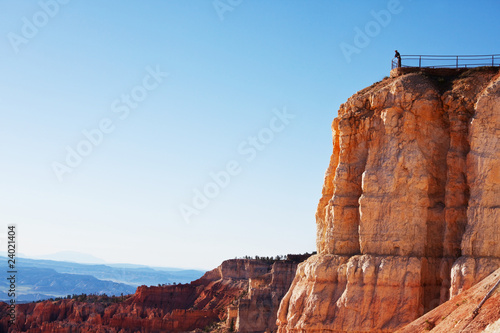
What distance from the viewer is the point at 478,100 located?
114 ft

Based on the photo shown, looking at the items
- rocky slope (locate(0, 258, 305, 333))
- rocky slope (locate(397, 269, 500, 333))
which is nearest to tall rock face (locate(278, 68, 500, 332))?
rocky slope (locate(397, 269, 500, 333))

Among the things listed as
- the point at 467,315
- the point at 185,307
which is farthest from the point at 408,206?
the point at 185,307

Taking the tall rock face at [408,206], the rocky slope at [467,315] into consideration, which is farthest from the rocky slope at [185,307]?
the rocky slope at [467,315]

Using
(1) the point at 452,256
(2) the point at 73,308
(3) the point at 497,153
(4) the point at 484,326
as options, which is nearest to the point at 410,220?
(1) the point at 452,256

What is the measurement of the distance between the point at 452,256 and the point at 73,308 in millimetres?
87494

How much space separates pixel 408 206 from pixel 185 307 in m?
83.7

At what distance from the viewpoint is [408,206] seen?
35.9m

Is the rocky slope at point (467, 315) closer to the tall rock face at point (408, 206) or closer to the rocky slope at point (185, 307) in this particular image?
the tall rock face at point (408, 206)

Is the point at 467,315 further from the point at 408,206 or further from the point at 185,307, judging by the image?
the point at 185,307

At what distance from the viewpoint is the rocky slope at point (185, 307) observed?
284 ft

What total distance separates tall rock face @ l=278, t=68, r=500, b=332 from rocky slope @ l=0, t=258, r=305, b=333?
46160 millimetres

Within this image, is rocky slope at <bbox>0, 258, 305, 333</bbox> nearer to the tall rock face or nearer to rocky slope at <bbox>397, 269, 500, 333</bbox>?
the tall rock face

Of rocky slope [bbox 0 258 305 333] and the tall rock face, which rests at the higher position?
the tall rock face

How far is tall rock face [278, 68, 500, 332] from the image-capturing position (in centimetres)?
3384
